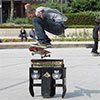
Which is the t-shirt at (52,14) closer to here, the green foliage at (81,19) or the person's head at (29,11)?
the person's head at (29,11)

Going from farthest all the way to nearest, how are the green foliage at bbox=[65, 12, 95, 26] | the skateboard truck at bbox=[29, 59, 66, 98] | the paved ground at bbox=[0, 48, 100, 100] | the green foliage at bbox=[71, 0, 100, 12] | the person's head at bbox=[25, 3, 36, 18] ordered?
the green foliage at bbox=[71, 0, 100, 12] → the green foliage at bbox=[65, 12, 95, 26] → the paved ground at bbox=[0, 48, 100, 100] → the skateboard truck at bbox=[29, 59, 66, 98] → the person's head at bbox=[25, 3, 36, 18]

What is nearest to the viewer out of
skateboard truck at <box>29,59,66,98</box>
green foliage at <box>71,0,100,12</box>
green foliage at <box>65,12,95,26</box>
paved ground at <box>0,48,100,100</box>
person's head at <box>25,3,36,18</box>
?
person's head at <box>25,3,36,18</box>

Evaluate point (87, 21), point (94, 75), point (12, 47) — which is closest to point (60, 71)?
point (94, 75)

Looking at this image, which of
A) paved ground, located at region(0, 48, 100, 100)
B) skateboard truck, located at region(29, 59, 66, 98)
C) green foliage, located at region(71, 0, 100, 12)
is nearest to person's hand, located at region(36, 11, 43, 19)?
skateboard truck, located at region(29, 59, 66, 98)

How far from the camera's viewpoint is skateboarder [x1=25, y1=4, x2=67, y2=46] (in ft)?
32.6

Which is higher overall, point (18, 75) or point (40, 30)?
point (40, 30)

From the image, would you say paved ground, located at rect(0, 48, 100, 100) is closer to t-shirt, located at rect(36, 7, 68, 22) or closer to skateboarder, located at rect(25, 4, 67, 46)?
skateboarder, located at rect(25, 4, 67, 46)

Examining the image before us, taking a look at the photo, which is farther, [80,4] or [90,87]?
[80,4]

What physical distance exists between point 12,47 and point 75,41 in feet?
13.6

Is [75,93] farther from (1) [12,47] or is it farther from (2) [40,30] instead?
(1) [12,47]

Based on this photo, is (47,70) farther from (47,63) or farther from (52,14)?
(52,14)

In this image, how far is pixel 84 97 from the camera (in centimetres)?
1055

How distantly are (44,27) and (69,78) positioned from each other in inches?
156

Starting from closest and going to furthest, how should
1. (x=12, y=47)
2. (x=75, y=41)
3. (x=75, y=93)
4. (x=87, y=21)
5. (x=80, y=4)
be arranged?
(x=75, y=93)
(x=12, y=47)
(x=75, y=41)
(x=87, y=21)
(x=80, y=4)
